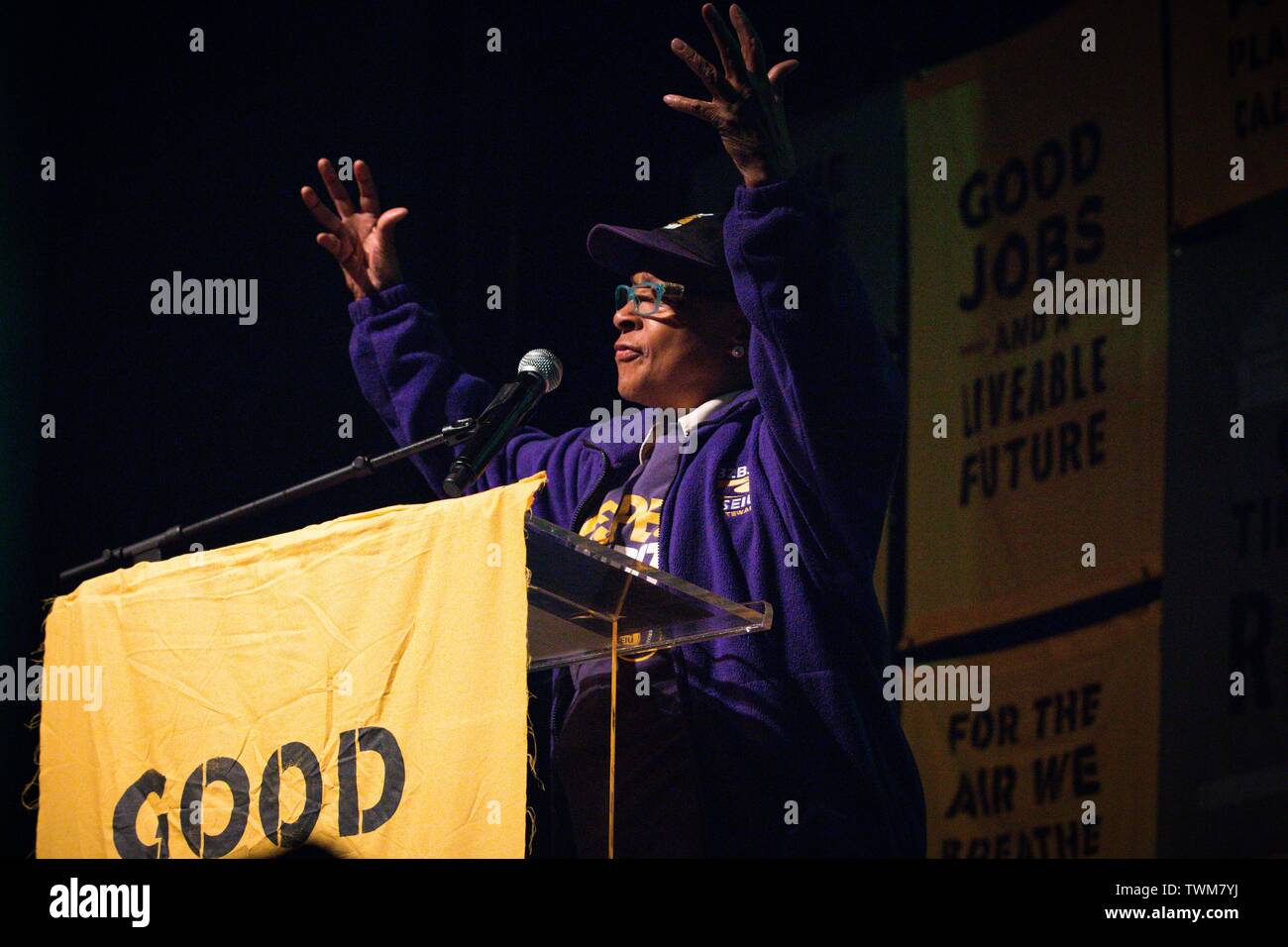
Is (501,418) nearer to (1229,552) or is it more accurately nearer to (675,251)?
(675,251)

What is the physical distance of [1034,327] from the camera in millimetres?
3668

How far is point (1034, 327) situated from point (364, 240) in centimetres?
160

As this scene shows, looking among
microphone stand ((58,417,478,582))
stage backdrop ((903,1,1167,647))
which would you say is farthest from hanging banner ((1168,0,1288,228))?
microphone stand ((58,417,478,582))

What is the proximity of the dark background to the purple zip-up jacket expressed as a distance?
42.2 inches

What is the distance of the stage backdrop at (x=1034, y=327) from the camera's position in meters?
3.44

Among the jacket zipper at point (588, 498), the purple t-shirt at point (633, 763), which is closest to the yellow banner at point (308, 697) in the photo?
the purple t-shirt at point (633, 763)

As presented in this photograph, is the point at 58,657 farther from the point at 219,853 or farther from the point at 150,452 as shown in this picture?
the point at 150,452

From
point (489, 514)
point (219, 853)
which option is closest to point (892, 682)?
point (489, 514)

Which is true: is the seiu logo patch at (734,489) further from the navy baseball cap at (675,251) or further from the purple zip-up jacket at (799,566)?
the navy baseball cap at (675,251)

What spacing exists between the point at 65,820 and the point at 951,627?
2.03 metres

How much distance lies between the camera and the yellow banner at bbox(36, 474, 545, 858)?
2.41m

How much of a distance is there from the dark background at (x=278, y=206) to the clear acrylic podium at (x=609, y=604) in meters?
1.34

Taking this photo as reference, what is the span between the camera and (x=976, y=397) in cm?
377

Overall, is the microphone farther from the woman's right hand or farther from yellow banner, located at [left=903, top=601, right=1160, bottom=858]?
yellow banner, located at [left=903, top=601, right=1160, bottom=858]
